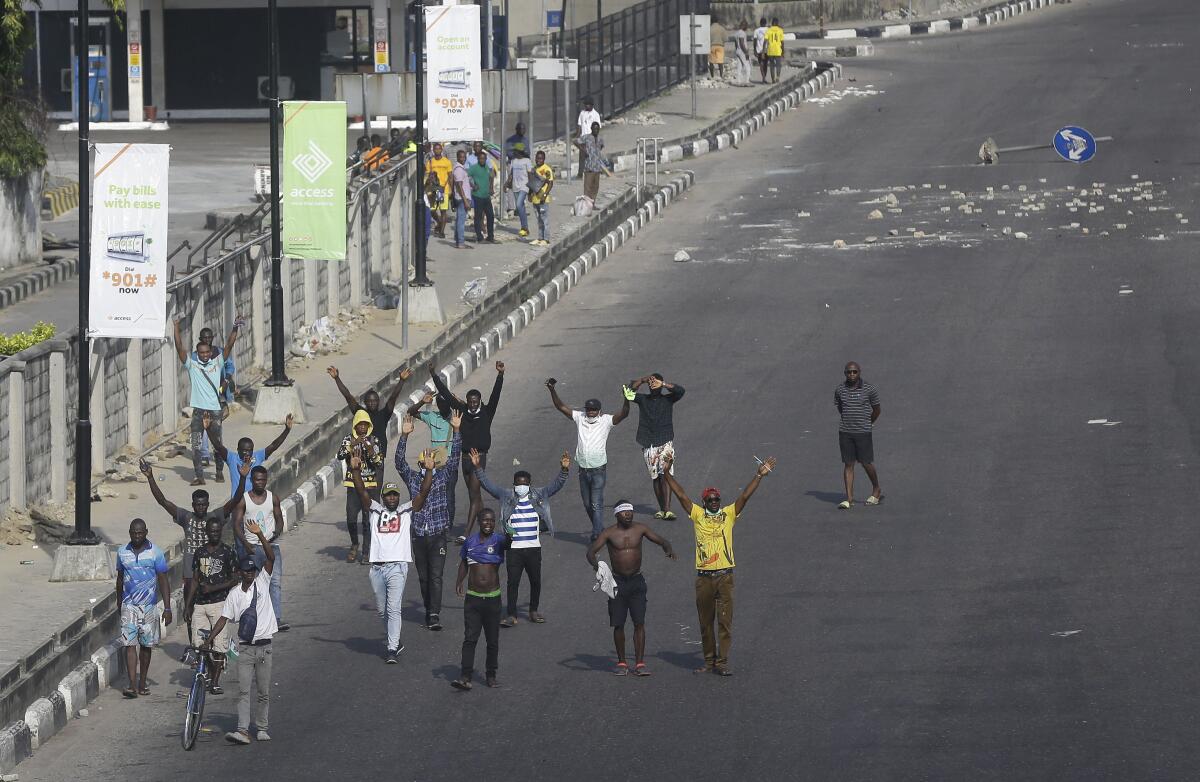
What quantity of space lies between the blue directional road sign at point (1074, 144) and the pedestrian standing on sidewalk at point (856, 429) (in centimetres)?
2230

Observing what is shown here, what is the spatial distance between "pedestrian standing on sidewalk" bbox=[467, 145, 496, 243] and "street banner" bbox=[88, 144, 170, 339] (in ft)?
53.7

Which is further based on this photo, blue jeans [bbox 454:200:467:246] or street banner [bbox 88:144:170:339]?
blue jeans [bbox 454:200:467:246]

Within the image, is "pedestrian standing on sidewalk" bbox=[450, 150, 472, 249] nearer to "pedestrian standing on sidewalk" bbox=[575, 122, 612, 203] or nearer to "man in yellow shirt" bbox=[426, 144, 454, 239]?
"man in yellow shirt" bbox=[426, 144, 454, 239]

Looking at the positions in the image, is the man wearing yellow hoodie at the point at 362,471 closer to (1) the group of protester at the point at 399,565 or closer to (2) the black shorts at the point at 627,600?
(1) the group of protester at the point at 399,565

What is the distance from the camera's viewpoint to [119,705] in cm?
1552

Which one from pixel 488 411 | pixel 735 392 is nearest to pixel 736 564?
pixel 488 411

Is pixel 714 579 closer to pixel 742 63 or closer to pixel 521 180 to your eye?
pixel 521 180

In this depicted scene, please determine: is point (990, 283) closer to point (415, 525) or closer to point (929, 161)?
point (929, 161)

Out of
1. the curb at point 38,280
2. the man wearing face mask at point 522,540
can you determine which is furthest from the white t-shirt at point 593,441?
the curb at point 38,280

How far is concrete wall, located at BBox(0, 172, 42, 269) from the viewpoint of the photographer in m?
33.5

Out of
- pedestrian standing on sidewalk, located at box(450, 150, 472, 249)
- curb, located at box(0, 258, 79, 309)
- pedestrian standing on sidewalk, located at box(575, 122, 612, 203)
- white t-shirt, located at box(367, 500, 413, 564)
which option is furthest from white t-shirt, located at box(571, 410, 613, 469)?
pedestrian standing on sidewalk, located at box(575, 122, 612, 203)

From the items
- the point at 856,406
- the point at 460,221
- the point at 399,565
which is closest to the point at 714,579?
the point at 399,565

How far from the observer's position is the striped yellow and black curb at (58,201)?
38.5 m

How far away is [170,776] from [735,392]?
13516 millimetres
